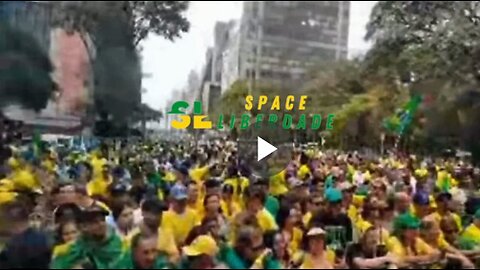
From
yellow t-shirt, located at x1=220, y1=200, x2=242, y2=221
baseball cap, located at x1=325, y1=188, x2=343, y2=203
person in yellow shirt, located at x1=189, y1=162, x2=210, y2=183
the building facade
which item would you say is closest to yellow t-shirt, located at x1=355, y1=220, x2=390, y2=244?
baseball cap, located at x1=325, y1=188, x2=343, y2=203

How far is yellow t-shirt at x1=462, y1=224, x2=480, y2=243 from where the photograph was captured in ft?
7.61

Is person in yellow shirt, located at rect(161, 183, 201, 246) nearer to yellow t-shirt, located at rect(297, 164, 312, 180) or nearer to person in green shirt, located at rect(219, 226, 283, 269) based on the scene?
person in green shirt, located at rect(219, 226, 283, 269)

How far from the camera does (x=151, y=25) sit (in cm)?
245

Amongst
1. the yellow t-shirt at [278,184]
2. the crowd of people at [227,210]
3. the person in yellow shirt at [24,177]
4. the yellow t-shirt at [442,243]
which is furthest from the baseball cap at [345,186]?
the person in yellow shirt at [24,177]

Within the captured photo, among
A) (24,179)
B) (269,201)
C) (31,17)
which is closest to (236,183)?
(269,201)

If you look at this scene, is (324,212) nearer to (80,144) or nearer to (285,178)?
(285,178)

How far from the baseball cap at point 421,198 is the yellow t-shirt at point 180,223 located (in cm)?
71

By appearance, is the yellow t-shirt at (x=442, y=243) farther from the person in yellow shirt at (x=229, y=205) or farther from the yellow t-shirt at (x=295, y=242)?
the person in yellow shirt at (x=229, y=205)

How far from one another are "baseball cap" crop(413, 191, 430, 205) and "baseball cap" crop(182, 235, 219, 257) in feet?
2.51

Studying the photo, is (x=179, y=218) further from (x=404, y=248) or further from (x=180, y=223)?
(x=404, y=248)

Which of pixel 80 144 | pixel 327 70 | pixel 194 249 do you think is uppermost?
pixel 327 70

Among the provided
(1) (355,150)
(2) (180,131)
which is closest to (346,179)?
(1) (355,150)

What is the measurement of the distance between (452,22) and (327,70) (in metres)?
0.48

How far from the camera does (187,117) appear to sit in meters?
2.31
